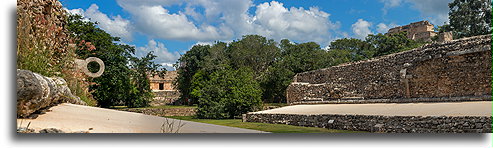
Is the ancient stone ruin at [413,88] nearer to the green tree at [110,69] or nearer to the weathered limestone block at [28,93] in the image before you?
the green tree at [110,69]

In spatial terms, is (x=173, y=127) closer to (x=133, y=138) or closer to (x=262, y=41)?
(x=133, y=138)

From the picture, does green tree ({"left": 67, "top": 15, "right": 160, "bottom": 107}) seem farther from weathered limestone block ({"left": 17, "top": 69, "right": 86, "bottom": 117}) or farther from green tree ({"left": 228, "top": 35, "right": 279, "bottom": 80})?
green tree ({"left": 228, "top": 35, "right": 279, "bottom": 80})

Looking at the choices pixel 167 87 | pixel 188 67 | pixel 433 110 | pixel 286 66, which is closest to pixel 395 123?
pixel 433 110

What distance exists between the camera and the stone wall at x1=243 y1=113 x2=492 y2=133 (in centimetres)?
663

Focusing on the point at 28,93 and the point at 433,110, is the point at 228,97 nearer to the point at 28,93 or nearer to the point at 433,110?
the point at 433,110

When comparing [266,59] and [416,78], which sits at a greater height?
[266,59]

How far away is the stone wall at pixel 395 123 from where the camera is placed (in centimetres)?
663

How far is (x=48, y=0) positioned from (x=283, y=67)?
867 inches

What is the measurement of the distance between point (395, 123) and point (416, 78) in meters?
5.44

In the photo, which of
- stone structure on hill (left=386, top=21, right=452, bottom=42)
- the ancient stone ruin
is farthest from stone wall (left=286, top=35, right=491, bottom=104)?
stone structure on hill (left=386, top=21, right=452, bottom=42)

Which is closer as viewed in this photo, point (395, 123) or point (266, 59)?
point (395, 123)

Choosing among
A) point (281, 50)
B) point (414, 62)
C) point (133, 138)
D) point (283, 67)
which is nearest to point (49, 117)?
point (133, 138)

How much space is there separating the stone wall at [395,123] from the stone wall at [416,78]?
120 inches

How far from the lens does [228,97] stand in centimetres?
1688
